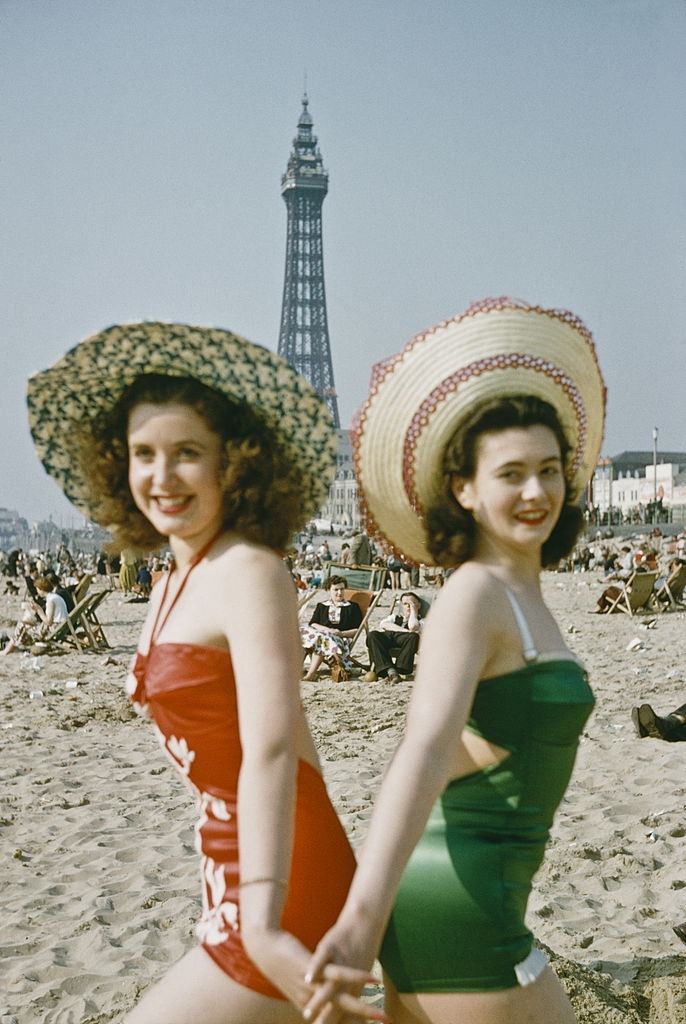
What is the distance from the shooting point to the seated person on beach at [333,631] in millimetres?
11766

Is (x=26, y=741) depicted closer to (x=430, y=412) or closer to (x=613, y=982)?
(x=613, y=982)

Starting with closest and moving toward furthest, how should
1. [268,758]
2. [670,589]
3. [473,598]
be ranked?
[268,758] < [473,598] < [670,589]

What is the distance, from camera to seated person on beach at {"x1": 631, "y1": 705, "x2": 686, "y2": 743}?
25.0ft

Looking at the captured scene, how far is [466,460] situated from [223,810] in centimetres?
74

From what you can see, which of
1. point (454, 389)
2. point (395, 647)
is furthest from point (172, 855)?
point (395, 647)

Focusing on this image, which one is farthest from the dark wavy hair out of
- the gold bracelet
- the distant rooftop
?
the distant rooftop

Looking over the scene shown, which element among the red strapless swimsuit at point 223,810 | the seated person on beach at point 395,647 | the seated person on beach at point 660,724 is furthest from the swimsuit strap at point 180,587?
the seated person on beach at point 395,647

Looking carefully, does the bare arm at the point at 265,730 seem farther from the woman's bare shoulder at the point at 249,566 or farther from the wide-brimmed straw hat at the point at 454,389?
the wide-brimmed straw hat at the point at 454,389

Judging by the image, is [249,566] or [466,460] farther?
[466,460]

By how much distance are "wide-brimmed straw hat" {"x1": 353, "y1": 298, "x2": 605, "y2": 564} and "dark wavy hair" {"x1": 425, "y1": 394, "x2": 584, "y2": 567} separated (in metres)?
0.02

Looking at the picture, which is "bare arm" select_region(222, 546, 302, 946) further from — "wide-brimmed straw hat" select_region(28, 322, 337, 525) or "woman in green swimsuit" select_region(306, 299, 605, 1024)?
"wide-brimmed straw hat" select_region(28, 322, 337, 525)

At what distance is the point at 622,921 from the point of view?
170 inches

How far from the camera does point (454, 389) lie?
1.96 meters

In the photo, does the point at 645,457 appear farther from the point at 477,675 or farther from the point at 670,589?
the point at 477,675
